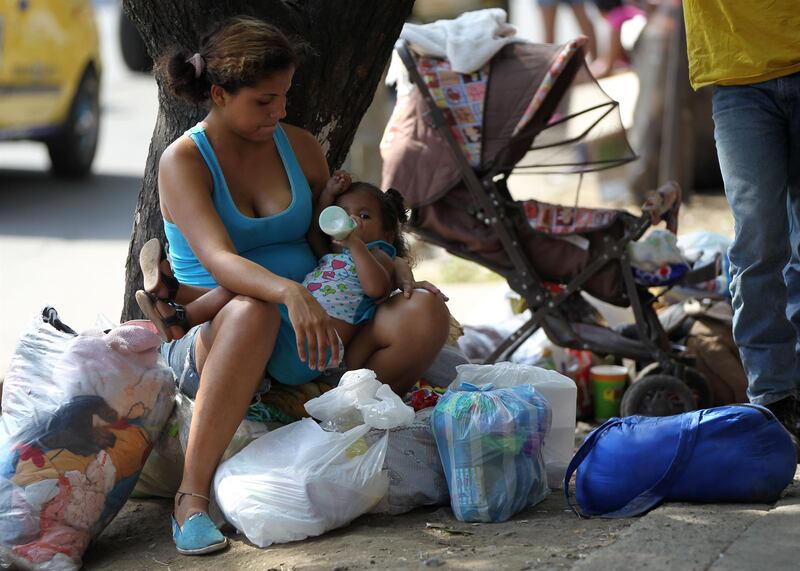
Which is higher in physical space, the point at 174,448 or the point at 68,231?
the point at 174,448

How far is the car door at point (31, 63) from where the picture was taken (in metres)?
8.42

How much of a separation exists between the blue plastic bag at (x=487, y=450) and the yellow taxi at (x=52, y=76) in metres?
6.14

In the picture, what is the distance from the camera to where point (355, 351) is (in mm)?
3590

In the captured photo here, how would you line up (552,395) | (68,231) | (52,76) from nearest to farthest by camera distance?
1. (552,395)
2. (68,231)
3. (52,76)

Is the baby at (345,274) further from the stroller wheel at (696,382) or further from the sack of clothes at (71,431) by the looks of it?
the stroller wheel at (696,382)

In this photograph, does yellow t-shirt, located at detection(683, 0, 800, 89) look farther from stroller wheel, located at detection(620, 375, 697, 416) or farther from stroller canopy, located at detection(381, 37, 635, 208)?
stroller wheel, located at detection(620, 375, 697, 416)

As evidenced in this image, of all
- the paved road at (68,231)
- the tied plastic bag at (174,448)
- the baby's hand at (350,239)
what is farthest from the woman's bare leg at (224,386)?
the paved road at (68,231)

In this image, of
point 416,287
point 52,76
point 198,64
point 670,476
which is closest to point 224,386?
point 416,287

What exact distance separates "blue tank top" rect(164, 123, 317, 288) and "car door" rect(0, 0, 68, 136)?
540cm

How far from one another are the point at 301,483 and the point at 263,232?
78 cm

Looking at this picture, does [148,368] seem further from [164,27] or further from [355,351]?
[164,27]

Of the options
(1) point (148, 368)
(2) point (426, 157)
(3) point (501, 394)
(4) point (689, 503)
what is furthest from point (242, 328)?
(2) point (426, 157)

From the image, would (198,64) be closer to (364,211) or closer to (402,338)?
(364,211)

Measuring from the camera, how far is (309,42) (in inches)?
159
